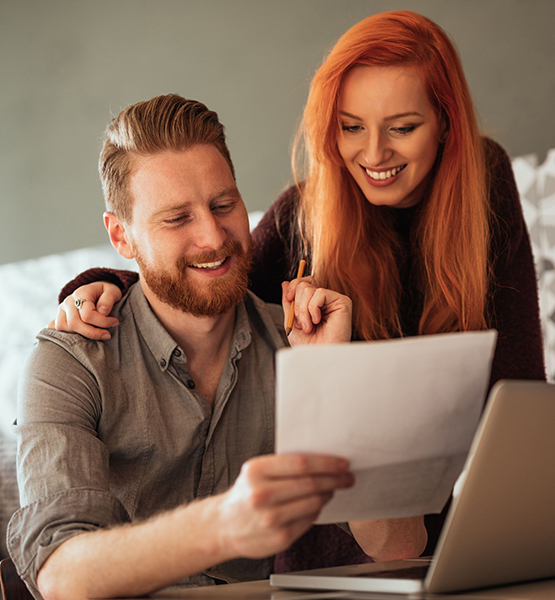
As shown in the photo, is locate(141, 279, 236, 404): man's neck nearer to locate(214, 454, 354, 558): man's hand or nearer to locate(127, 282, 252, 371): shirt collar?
locate(127, 282, 252, 371): shirt collar

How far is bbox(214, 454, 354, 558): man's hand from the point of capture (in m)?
0.62

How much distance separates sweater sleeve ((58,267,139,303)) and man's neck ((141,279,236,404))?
114 millimetres

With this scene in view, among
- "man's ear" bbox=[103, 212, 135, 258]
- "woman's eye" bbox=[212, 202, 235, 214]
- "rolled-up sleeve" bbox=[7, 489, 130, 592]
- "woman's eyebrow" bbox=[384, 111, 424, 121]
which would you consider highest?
"woman's eyebrow" bbox=[384, 111, 424, 121]

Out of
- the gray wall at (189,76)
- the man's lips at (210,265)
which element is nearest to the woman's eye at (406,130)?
the man's lips at (210,265)

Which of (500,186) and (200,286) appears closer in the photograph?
(200,286)

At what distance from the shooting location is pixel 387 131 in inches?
54.9

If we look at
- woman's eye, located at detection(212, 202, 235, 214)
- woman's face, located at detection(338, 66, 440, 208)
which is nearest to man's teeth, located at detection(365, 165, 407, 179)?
woman's face, located at detection(338, 66, 440, 208)

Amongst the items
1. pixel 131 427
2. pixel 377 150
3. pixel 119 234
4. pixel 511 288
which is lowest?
pixel 131 427

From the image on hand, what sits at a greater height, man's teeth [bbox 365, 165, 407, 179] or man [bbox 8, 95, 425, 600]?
man's teeth [bbox 365, 165, 407, 179]

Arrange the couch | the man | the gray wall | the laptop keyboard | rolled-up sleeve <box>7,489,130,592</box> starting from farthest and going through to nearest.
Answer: the couch, the gray wall, the man, rolled-up sleeve <box>7,489,130,592</box>, the laptop keyboard

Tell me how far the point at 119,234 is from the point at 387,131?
60 centimetres

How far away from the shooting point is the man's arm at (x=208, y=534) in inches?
24.5

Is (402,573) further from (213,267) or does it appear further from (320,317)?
(213,267)

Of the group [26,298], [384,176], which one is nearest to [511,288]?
[384,176]
